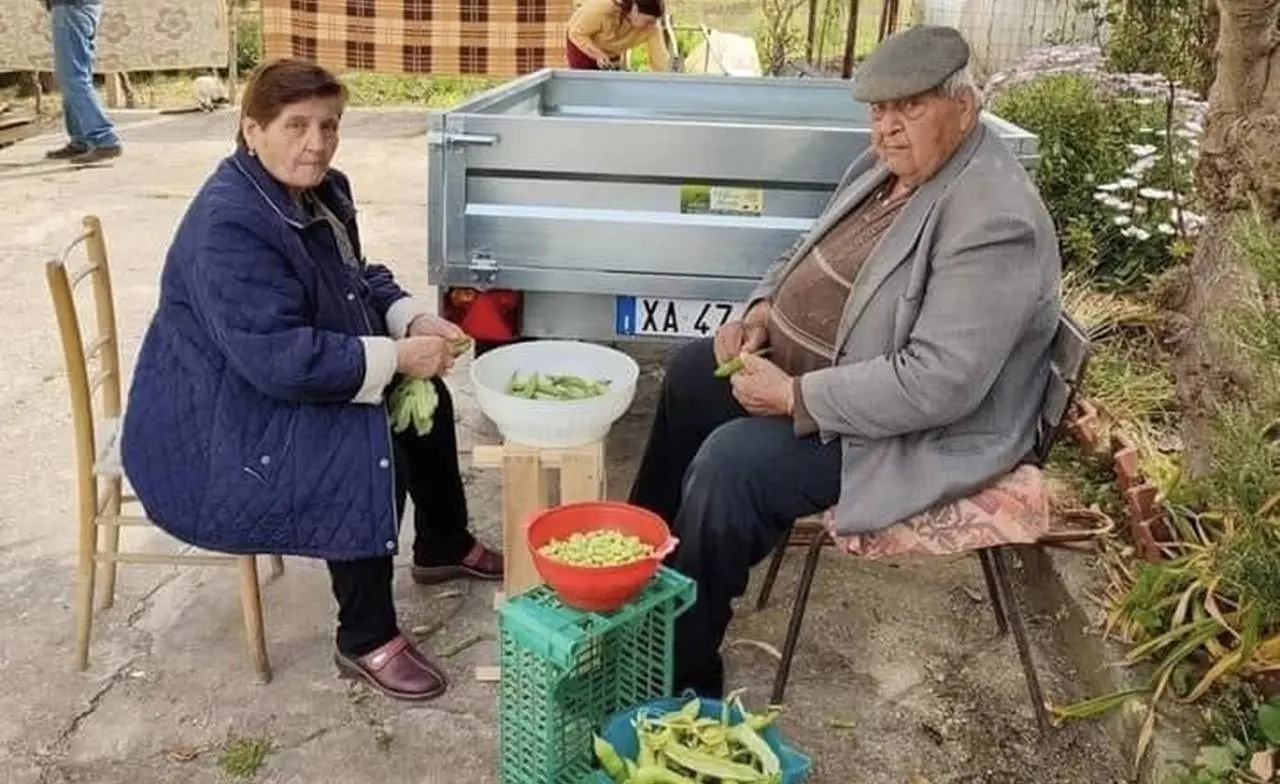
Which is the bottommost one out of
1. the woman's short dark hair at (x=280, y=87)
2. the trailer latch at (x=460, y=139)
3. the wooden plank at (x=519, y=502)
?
the wooden plank at (x=519, y=502)

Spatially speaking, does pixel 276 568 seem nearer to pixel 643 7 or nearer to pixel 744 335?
pixel 744 335

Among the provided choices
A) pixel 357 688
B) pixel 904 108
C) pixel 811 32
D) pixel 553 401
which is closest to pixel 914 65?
pixel 904 108

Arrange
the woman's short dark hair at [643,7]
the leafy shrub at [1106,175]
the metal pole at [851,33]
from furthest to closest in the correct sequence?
the metal pole at [851,33], the woman's short dark hair at [643,7], the leafy shrub at [1106,175]

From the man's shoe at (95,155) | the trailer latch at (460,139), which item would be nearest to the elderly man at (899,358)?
the trailer latch at (460,139)

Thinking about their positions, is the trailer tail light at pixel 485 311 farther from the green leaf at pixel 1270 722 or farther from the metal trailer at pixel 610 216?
the green leaf at pixel 1270 722

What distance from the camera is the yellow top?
21.6ft

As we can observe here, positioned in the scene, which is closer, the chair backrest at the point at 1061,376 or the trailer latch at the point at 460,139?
the chair backrest at the point at 1061,376

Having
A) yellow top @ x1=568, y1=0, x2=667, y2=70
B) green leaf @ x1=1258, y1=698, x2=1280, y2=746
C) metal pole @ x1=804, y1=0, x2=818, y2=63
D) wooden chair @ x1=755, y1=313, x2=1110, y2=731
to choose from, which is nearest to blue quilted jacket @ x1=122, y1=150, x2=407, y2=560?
wooden chair @ x1=755, y1=313, x2=1110, y2=731

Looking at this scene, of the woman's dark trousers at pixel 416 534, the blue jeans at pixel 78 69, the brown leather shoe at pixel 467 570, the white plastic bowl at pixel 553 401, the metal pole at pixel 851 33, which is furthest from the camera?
the blue jeans at pixel 78 69

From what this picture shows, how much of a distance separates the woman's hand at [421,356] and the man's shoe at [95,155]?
6.34 m

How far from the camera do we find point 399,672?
10.1 ft

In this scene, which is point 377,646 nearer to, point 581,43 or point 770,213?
point 770,213

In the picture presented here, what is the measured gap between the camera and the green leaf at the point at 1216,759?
2.56 meters

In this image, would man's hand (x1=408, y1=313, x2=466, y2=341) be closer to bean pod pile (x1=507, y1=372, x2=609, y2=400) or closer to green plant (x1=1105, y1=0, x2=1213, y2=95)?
bean pod pile (x1=507, y1=372, x2=609, y2=400)
